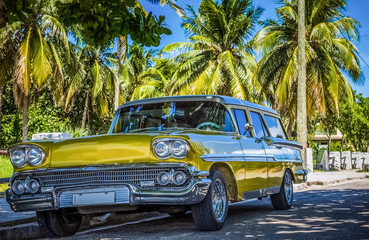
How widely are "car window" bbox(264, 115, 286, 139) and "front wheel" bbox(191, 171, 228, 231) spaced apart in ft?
8.74

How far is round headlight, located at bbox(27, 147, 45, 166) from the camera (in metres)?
5.77

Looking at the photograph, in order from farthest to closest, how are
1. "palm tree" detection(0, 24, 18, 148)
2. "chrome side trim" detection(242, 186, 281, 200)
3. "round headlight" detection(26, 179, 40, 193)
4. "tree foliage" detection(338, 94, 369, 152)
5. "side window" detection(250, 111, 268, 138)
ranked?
"tree foliage" detection(338, 94, 369, 152)
"palm tree" detection(0, 24, 18, 148)
"side window" detection(250, 111, 268, 138)
"chrome side trim" detection(242, 186, 281, 200)
"round headlight" detection(26, 179, 40, 193)

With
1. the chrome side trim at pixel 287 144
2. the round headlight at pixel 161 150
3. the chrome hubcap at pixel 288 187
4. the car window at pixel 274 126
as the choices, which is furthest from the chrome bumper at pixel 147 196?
the chrome hubcap at pixel 288 187

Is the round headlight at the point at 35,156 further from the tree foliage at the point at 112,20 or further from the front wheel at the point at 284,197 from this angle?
the front wheel at the point at 284,197

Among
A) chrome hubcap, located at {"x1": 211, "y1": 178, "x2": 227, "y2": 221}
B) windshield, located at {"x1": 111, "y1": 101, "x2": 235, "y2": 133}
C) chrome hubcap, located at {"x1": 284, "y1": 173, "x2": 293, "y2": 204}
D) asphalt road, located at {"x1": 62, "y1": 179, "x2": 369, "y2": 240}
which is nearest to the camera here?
asphalt road, located at {"x1": 62, "y1": 179, "x2": 369, "y2": 240}

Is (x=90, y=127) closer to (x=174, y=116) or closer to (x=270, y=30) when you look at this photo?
(x=270, y=30)

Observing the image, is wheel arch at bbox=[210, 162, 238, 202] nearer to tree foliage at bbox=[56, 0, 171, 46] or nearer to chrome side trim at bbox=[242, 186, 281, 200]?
chrome side trim at bbox=[242, 186, 281, 200]

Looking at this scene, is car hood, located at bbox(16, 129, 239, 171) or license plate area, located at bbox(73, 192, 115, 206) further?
car hood, located at bbox(16, 129, 239, 171)

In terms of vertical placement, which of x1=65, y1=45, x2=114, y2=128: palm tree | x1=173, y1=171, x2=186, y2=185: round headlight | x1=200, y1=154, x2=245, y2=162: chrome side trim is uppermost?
x1=65, y1=45, x2=114, y2=128: palm tree

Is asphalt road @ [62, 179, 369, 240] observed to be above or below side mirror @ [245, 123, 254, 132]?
below

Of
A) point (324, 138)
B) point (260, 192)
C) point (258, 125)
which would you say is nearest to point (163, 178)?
point (260, 192)

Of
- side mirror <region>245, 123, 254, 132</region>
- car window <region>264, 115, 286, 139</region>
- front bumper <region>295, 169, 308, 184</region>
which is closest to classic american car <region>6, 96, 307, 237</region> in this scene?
side mirror <region>245, 123, 254, 132</region>

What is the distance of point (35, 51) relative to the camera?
24984mm

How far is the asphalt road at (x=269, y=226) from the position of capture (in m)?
5.92
